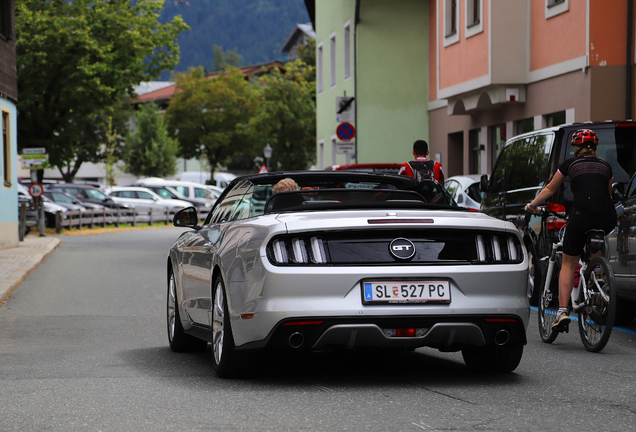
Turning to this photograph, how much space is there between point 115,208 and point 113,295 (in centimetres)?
3145

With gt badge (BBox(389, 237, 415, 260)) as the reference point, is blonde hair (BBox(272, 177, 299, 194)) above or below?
above

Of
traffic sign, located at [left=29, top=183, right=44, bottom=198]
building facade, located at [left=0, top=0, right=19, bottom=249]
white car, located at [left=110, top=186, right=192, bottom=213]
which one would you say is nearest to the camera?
building facade, located at [left=0, top=0, right=19, bottom=249]

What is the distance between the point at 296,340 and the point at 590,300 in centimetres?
302

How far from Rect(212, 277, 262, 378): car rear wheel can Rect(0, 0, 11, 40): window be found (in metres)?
20.5

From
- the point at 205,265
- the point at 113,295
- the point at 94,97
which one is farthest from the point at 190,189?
the point at 205,265

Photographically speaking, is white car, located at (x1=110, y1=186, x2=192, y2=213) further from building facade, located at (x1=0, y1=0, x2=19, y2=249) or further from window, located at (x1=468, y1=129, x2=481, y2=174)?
window, located at (x1=468, y1=129, x2=481, y2=174)

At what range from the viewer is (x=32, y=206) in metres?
34.0

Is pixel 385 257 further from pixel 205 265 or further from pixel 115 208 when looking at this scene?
pixel 115 208

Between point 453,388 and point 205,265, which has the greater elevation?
point 205,265

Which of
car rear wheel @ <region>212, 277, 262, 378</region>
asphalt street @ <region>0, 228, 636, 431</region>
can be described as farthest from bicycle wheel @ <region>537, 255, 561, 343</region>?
car rear wheel @ <region>212, 277, 262, 378</region>

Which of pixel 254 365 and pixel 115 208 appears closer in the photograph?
pixel 254 365

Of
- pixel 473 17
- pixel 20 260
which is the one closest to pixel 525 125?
pixel 473 17

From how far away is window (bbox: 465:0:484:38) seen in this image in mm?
23188

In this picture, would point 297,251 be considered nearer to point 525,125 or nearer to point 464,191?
point 464,191
